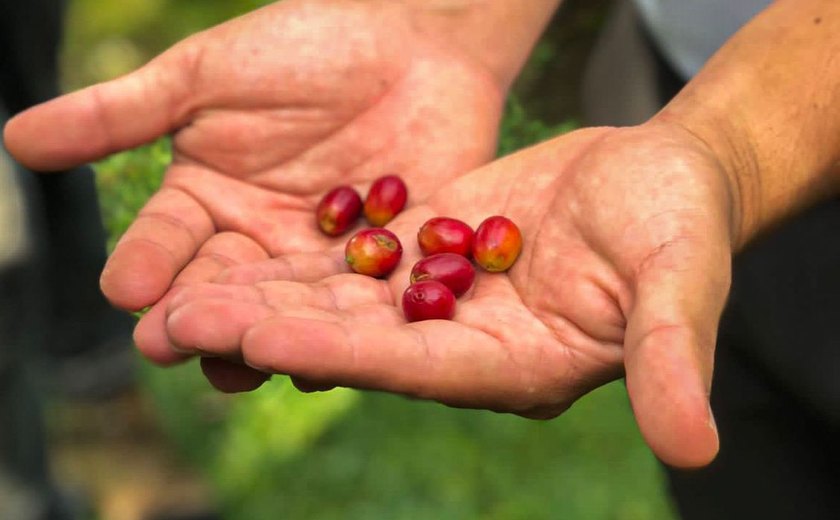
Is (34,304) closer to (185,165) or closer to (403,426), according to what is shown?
(185,165)

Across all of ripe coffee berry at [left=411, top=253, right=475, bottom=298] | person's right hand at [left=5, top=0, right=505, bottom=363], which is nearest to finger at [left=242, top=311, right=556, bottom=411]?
ripe coffee berry at [left=411, top=253, right=475, bottom=298]

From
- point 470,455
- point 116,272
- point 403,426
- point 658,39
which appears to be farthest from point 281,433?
point 658,39

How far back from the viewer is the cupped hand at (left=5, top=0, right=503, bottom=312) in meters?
2.53

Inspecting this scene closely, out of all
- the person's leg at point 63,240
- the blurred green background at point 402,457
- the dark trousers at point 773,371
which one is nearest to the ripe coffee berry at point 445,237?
the dark trousers at point 773,371

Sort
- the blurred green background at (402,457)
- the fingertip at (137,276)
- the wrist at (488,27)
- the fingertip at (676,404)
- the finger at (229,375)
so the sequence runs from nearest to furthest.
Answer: the fingertip at (676,404), the finger at (229,375), the fingertip at (137,276), the wrist at (488,27), the blurred green background at (402,457)

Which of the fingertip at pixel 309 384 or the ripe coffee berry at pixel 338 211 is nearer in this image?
the fingertip at pixel 309 384

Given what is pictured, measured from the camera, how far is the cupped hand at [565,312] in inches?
67.2

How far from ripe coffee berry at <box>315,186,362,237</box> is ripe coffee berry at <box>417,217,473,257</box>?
23cm

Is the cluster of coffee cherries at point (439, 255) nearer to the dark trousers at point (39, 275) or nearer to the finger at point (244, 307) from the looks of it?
the finger at point (244, 307)

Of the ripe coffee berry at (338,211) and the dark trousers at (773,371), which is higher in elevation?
the ripe coffee berry at (338,211)

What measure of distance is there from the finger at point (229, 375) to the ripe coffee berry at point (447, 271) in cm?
43

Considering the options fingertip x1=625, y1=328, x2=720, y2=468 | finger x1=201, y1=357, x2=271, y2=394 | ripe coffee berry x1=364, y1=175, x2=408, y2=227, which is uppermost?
fingertip x1=625, y1=328, x2=720, y2=468

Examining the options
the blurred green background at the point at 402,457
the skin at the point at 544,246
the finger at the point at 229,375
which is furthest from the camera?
the blurred green background at the point at 402,457

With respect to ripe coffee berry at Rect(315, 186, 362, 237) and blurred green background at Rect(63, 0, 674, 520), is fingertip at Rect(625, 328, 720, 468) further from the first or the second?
blurred green background at Rect(63, 0, 674, 520)
